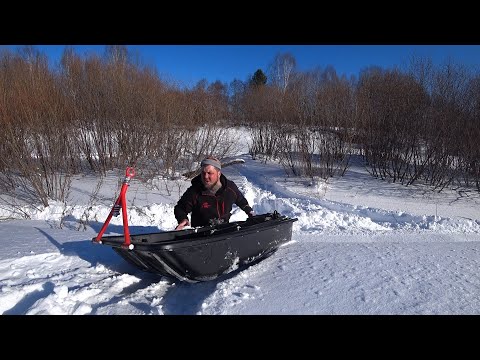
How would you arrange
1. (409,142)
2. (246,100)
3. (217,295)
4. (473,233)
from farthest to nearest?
1. (246,100)
2. (409,142)
3. (473,233)
4. (217,295)

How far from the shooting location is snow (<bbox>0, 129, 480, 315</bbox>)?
2992 millimetres

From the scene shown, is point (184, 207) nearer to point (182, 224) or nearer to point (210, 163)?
point (182, 224)

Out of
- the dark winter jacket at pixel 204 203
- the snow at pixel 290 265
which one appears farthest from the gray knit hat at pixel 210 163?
the snow at pixel 290 265

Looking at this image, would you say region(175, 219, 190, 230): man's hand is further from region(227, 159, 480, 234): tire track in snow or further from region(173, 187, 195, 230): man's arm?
region(227, 159, 480, 234): tire track in snow

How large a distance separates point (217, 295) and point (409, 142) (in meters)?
7.66

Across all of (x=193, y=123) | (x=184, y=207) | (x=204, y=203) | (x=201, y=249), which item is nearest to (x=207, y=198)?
(x=204, y=203)

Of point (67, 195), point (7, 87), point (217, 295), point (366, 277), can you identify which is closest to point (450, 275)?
point (366, 277)

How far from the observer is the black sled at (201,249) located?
318 cm

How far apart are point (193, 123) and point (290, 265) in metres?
6.79

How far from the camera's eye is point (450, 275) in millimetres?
3604

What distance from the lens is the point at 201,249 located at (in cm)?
335

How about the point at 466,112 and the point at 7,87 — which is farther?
the point at 466,112

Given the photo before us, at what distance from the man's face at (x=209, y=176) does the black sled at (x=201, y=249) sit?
1.70 ft

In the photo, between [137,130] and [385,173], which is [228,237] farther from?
[385,173]
